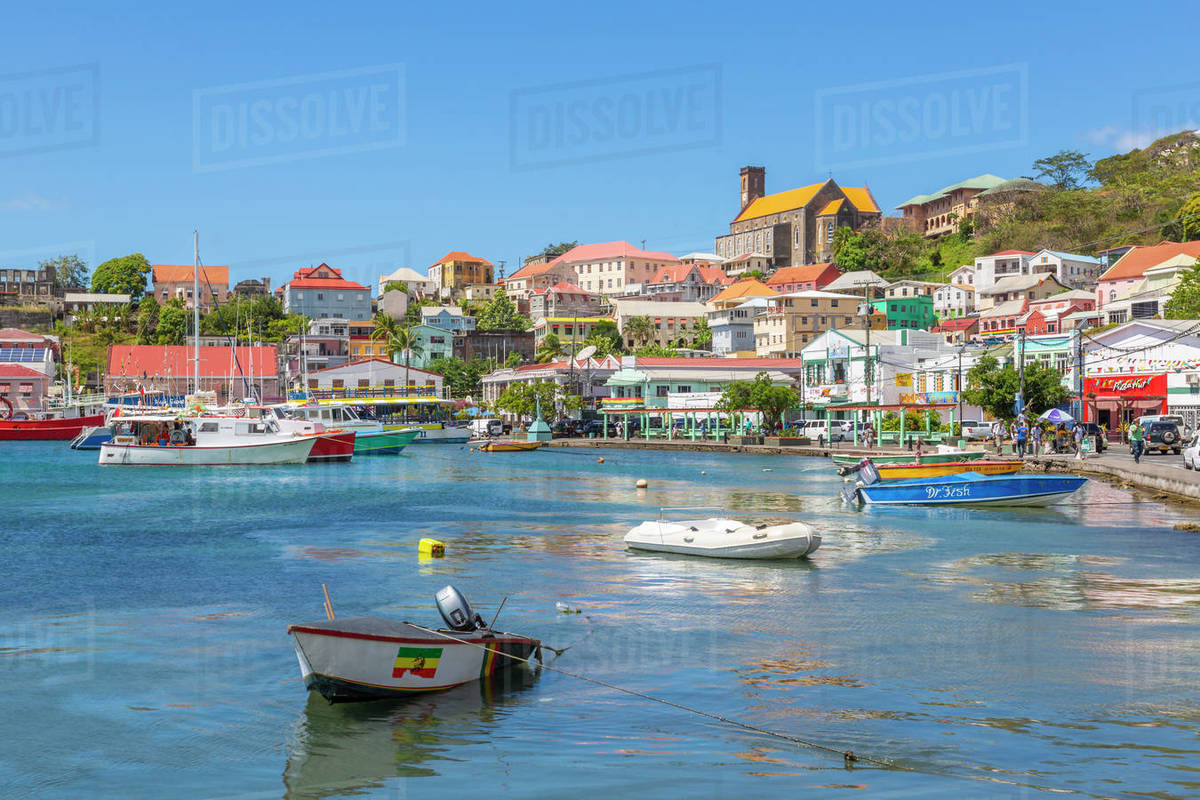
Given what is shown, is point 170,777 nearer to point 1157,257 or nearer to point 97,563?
point 97,563

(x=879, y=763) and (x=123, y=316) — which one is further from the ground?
(x=123, y=316)

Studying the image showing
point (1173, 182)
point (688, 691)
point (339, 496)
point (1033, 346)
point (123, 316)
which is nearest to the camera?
point (688, 691)

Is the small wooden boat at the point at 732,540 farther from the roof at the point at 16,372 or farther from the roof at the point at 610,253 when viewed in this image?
the roof at the point at 610,253

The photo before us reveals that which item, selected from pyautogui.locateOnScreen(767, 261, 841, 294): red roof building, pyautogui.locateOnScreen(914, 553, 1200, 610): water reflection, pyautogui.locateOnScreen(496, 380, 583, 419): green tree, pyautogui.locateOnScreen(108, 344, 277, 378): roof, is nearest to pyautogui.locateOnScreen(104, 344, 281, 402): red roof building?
pyautogui.locateOnScreen(108, 344, 277, 378): roof

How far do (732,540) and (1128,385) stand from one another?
46.5 m

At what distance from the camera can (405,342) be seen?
434ft

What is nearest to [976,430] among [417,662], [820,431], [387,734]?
[820,431]

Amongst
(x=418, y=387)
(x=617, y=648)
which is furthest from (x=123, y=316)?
(x=617, y=648)

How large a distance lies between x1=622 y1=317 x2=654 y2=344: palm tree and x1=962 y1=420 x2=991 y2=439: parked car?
7641cm

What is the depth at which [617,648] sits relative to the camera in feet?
54.6

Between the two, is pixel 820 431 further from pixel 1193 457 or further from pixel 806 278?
pixel 806 278

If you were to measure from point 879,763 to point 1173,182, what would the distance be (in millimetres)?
154263

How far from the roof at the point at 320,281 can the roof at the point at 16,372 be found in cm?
4223

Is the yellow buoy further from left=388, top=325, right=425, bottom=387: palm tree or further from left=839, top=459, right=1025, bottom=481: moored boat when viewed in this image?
left=388, top=325, right=425, bottom=387: palm tree
